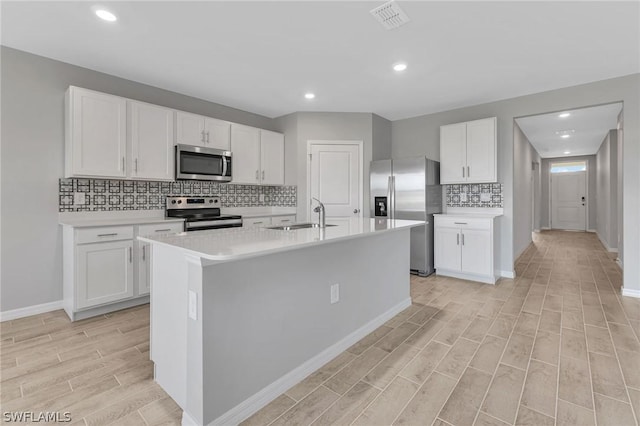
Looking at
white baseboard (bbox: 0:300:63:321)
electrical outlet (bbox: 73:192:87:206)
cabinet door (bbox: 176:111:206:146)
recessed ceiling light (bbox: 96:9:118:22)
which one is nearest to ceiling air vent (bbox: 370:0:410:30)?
recessed ceiling light (bbox: 96:9:118:22)

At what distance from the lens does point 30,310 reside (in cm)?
290

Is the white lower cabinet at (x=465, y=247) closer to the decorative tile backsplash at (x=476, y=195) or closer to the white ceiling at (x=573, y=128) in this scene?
the decorative tile backsplash at (x=476, y=195)

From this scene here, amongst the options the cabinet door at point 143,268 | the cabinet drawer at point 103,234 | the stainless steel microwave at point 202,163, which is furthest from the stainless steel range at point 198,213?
the cabinet drawer at point 103,234

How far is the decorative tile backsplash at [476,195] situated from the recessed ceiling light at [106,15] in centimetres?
450

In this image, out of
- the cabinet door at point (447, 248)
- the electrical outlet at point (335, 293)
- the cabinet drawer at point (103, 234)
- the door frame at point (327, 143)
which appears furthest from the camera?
the door frame at point (327, 143)

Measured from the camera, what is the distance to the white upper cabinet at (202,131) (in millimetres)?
3673

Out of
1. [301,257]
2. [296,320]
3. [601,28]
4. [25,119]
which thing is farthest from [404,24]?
[25,119]

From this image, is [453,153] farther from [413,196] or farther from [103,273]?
[103,273]

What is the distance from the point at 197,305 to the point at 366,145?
13.0 feet

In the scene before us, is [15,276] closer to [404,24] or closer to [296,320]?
[296,320]

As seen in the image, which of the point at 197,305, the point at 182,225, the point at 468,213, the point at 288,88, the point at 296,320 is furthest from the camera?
the point at 468,213

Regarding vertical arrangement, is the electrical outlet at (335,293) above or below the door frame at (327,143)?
below

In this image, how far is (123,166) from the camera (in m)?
3.20

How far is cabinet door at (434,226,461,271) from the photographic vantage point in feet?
13.9
